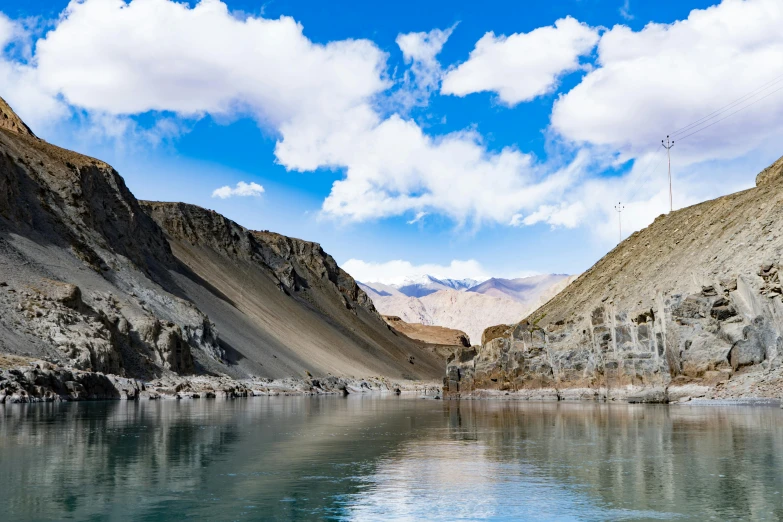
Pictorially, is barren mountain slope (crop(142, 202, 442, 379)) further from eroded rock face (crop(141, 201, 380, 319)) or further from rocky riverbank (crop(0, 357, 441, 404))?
rocky riverbank (crop(0, 357, 441, 404))

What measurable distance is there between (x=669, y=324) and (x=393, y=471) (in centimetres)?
3998

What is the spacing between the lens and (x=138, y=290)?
301ft

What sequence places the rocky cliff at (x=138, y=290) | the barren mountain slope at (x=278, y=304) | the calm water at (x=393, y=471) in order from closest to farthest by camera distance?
the calm water at (x=393, y=471)
the rocky cliff at (x=138, y=290)
the barren mountain slope at (x=278, y=304)

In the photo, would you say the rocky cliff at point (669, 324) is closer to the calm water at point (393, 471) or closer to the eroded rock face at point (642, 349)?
the eroded rock face at point (642, 349)

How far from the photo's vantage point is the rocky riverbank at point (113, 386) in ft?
167

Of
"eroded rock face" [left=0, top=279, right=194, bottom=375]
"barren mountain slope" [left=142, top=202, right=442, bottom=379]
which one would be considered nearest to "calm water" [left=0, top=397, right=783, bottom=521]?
"eroded rock face" [left=0, top=279, right=194, bottom=375]

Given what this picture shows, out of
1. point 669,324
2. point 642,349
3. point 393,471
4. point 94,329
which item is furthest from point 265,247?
point 393,471

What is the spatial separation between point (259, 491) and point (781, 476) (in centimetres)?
1152

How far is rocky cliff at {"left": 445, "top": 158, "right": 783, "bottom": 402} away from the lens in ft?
161

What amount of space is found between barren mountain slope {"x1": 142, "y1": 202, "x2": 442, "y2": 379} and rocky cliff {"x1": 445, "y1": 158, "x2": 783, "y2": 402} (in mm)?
38459

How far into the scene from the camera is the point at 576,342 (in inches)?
2648

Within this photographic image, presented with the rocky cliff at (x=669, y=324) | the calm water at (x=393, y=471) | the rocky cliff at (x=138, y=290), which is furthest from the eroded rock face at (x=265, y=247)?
the calm water at (x=393, y=471)

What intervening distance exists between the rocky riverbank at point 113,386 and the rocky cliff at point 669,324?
74.0ft

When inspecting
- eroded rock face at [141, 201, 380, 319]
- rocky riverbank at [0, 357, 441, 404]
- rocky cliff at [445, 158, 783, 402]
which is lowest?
rocky riverbank at [0, 357, 441, 404]
